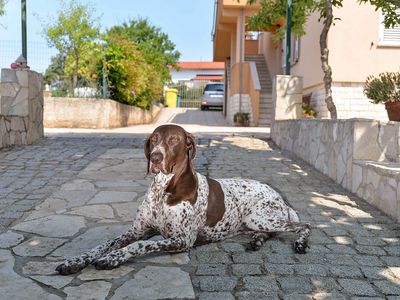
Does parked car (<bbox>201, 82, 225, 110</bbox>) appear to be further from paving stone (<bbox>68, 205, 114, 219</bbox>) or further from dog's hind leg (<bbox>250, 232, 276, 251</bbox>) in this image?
dog's hind leg (<bbox>250, 232, 276, 251</bbox>)

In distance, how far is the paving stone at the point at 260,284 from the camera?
298 cm

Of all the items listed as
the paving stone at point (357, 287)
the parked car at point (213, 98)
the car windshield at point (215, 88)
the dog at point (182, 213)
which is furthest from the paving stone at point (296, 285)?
the car windshield at point (215, 88)

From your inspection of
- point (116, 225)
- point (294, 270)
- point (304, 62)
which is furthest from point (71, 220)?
point (304, 62)

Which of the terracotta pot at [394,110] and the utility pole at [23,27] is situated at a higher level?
the utility pole at [23,27]

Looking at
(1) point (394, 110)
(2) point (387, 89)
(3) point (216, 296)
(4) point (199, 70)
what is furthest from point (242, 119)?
(4) point (199, 70)

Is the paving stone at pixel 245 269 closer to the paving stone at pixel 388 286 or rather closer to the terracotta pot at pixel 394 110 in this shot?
the paving stone at pixel 388 286

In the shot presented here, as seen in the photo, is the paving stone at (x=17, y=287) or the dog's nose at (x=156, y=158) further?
the dog's nose at (x=156, y=158)

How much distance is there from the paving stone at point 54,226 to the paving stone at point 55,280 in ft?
3.27

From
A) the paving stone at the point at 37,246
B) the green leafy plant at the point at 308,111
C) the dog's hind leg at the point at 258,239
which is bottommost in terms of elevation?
the paving stone at the point at 37,246

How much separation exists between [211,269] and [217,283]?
25 cm

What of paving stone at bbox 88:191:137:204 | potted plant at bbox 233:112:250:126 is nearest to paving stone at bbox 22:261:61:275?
paving stone at bbox 88:191:137:204

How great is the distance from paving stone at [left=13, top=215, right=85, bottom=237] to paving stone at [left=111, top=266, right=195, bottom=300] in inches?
49.4

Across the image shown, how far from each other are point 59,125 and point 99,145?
5465mm

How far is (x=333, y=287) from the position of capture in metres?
3.04
